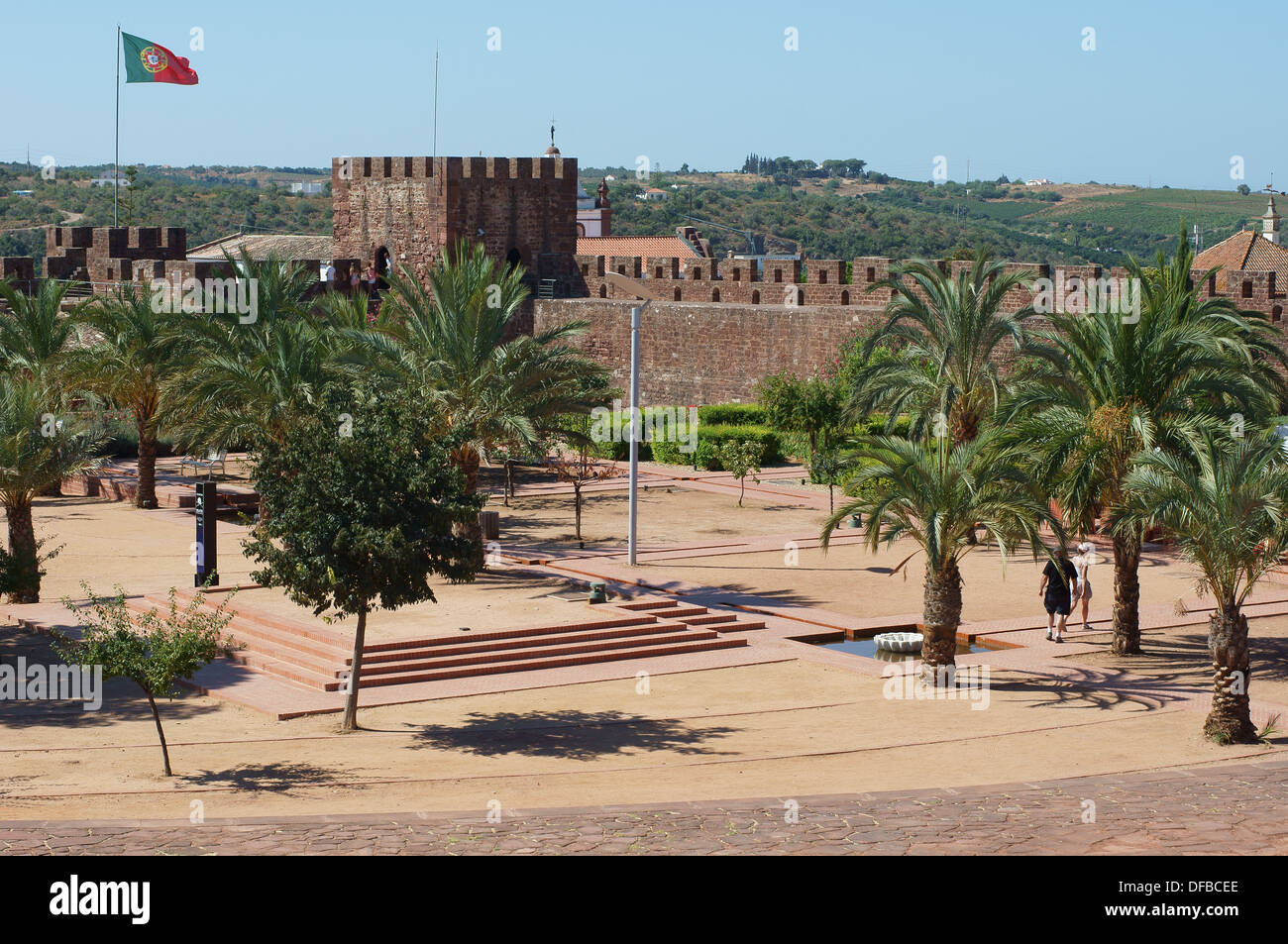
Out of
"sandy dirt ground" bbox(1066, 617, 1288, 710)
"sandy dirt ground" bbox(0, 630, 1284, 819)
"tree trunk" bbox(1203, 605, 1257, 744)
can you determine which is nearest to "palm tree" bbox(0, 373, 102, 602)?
"sandy dirt ground" bbox(0, 630, 1284, 819)

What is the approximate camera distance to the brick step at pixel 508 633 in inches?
690

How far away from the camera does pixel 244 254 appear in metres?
26.4

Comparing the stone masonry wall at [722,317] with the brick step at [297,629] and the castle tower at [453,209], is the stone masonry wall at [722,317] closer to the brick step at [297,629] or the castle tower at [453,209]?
the castle tower at [453,209]

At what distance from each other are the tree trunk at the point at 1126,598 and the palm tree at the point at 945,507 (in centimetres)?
138

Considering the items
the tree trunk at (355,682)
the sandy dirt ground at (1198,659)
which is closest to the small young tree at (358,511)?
the tree trunk at (355,682)

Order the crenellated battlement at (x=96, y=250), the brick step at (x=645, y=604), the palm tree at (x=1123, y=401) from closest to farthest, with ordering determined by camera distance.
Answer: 1. the palm tree at (x=1123, y=401)
2. the brick step at (x=645, y=604)
3. the crenellated battlement at (x=96, y=250)

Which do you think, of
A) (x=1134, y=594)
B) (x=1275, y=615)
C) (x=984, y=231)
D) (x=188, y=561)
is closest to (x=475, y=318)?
(x=188, y=561)

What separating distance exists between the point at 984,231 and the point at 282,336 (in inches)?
4536

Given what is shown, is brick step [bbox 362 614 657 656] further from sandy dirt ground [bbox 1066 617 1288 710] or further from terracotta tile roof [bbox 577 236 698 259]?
terracotta tile roof [bbox 577 236 698 259]

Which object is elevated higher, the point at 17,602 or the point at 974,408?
the point at 974,408

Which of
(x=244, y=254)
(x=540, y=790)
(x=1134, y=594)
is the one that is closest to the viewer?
(x=540, y=790)

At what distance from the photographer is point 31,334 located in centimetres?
2727

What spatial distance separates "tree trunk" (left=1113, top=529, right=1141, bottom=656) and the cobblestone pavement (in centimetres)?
625

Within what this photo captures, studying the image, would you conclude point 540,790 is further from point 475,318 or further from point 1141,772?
point 475,318
